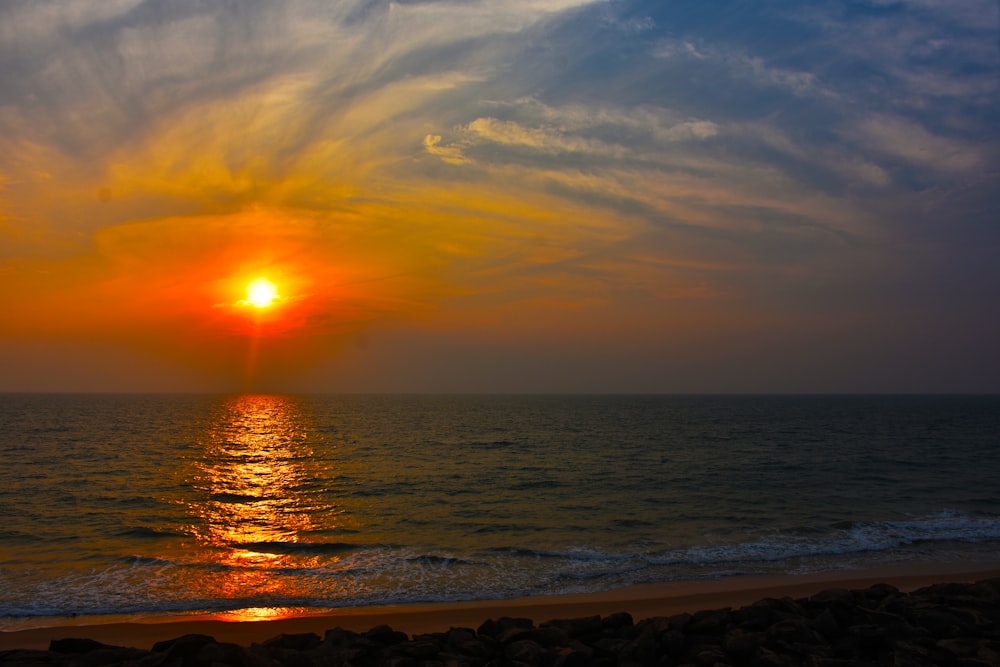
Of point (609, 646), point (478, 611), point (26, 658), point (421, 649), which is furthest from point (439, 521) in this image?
point (26, 658)

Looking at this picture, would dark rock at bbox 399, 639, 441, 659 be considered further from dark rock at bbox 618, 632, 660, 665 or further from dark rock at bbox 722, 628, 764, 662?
dark rock at bbox 722, 628, 764, 662

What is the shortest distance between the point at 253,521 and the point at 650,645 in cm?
1961

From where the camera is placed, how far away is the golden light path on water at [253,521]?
648 inches

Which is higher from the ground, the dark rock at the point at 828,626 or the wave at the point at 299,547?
the dark rock at the point at 828,626

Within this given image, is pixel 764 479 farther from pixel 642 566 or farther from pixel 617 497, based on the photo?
pixel 642 566

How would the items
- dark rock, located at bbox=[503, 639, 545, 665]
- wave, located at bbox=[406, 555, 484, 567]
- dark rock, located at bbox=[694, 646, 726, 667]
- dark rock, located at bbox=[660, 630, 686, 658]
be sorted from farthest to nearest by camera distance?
wave, located at bbox=[406, 555, 484, 567] → dark rock, located at bbox=[660, 630, 686, 658] → dark rock, located at bbox=[503, 639, 545, 665] → dark rock, located at bbox=[694, 646, 726, 667]

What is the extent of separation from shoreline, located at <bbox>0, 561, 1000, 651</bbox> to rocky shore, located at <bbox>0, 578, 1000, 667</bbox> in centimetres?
248

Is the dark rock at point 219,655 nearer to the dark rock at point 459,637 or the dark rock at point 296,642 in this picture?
the dark rock at point 296,642

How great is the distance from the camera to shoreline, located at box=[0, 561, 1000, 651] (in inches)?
505

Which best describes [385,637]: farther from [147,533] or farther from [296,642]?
[147,533]

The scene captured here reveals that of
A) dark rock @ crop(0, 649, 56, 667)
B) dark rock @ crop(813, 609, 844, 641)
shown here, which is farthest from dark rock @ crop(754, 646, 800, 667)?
dark rock @ crop(0, 649, 56, 667)

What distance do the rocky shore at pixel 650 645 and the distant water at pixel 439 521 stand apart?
15.6 ft

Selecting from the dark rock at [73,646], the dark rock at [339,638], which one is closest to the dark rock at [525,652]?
the dark rock at [339,638]

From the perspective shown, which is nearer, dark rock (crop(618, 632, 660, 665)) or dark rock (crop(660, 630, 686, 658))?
dark rock (crop(618, 632, 660, 665))
